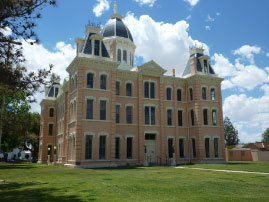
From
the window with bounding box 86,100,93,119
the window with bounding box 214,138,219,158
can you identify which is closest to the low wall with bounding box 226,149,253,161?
the window with bounding box 214,138,219,158

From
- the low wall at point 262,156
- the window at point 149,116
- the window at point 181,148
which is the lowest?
the low wall at point 262,156

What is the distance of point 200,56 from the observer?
36812mm

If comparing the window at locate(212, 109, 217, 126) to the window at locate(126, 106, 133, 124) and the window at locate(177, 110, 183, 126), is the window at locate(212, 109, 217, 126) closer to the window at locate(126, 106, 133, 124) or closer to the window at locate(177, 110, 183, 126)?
the window at locate(177, 110, 183, 126)

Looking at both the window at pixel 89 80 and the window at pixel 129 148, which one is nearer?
the window at pixel 89 80

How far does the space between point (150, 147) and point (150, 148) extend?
12cm

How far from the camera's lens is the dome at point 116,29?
37.7 metres

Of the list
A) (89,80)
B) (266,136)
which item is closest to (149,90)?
(89,80)

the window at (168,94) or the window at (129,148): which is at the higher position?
the window at (168,94)

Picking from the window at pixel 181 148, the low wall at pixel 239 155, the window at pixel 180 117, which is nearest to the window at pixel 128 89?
the window at pixel 180 117

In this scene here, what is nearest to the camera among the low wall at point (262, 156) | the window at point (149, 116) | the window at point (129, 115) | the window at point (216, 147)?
the window at point (129, 115)

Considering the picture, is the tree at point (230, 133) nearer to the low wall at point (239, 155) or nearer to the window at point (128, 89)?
the low wall at point (239, 155)

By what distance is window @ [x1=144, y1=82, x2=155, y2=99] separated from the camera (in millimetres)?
32562

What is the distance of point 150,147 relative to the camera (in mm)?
32094

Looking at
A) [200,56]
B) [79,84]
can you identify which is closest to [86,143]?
[79,84]
